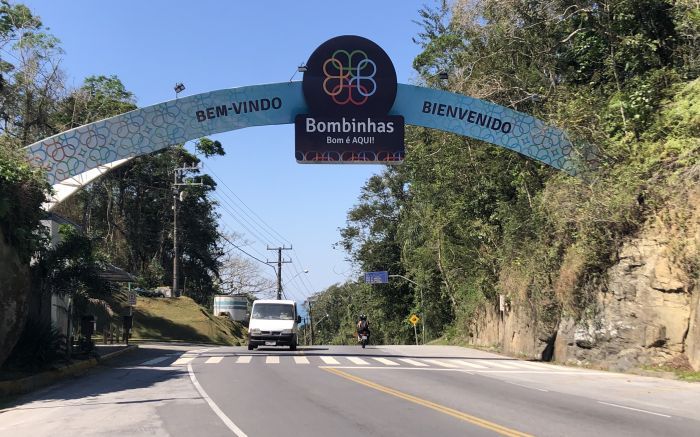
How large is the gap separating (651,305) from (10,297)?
16680mm

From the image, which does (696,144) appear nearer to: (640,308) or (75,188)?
(640,308)

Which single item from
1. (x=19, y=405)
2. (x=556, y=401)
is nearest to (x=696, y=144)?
(x=556, y=401)

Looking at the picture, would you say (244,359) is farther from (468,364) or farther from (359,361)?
(468,364)

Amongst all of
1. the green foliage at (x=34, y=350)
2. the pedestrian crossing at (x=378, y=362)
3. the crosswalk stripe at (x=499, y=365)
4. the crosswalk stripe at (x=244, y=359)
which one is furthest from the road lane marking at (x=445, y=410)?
the green foliage at (x=34, y=350)

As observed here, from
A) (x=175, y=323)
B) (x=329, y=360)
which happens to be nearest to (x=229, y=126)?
(x=329, y=360)

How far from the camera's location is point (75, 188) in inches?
847

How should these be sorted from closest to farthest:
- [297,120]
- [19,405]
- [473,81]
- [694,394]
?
[19,405] → [694,394] → [297,120] → [473,81]

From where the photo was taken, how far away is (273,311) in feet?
92.9

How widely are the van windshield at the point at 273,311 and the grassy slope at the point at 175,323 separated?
14.2 m

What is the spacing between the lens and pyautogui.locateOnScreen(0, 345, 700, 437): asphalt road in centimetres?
933

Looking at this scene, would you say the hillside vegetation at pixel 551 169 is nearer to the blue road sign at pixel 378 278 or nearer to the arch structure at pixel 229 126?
the arch structure at pixel 229 126

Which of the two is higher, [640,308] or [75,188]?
[75,188]

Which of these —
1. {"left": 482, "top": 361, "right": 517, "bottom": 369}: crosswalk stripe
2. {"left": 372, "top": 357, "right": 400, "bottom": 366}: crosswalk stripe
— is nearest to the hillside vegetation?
{"left": 482, "top": 361, "right": 517, "bottom": 369}: crosswalk stripe

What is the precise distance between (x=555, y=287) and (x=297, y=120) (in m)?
11.1
